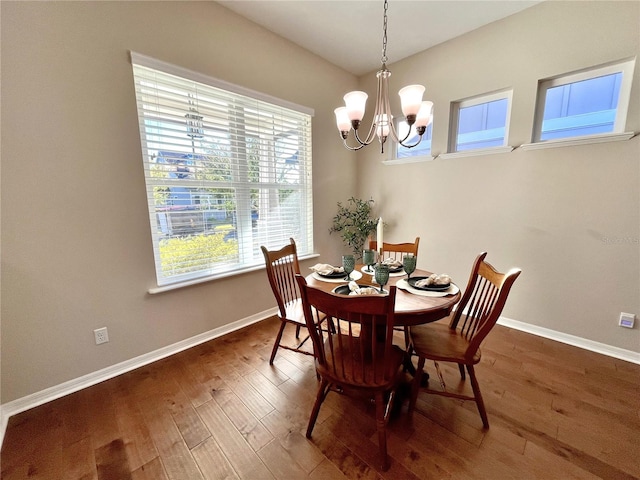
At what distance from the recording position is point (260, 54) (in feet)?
8.27

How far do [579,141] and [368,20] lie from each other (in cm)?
210

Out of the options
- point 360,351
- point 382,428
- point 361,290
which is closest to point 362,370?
point 360,351

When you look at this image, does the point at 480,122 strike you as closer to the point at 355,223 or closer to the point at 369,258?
the point at 355,223

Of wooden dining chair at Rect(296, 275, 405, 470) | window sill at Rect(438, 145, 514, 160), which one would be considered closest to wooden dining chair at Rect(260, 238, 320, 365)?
wooden dining chair at Rect(296, 275, 405, 470)

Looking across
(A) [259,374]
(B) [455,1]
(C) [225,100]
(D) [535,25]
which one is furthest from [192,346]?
(D) [535,25]

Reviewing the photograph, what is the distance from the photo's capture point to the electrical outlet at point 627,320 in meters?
2.06

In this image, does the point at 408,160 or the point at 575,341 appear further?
the point at 408,160

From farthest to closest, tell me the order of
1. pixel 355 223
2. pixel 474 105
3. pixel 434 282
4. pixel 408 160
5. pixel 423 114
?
1. pixel 355 223
2. pixel 408 160
3. pixel 474 105
4. pixel 423 114
5. pixel 434 282

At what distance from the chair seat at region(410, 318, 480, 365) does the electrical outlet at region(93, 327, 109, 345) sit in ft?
7.07

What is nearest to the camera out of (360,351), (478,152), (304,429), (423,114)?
(360,351)

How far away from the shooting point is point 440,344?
5.13ft

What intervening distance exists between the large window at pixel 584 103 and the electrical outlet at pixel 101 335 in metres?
3.93

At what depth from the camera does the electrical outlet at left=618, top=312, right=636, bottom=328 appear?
2059mm

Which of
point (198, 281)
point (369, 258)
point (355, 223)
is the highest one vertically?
point (355, 223)
